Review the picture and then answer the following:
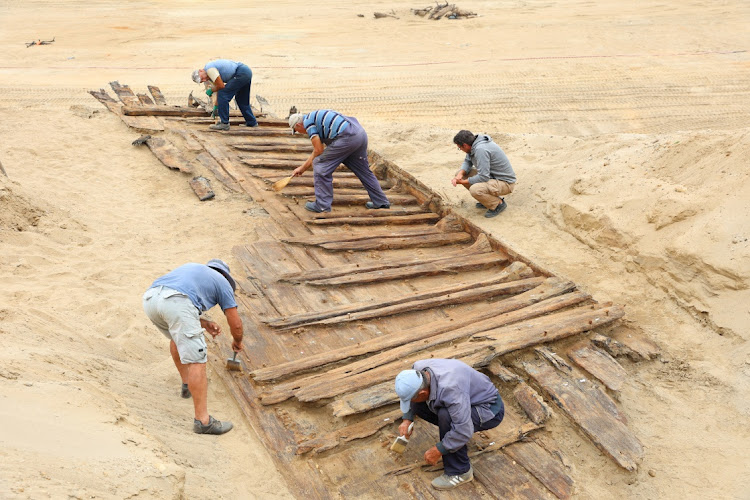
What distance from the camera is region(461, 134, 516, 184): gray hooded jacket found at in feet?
28.8

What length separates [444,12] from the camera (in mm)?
22016

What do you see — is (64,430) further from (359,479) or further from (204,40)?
(204,40)

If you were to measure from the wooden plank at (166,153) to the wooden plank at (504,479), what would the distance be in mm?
6340

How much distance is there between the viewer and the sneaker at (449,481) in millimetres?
4430

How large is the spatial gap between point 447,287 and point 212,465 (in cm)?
317

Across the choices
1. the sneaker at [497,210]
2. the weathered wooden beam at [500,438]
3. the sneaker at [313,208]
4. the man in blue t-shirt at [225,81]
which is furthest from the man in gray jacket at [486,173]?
the weathered wooden beam at [500,438]

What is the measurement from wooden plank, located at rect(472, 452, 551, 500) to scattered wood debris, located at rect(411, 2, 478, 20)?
19340 mm

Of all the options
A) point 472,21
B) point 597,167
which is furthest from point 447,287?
point 472,21

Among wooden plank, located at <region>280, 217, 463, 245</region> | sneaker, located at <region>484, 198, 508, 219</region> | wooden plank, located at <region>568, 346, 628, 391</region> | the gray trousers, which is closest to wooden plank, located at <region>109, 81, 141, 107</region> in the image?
the gray trousers

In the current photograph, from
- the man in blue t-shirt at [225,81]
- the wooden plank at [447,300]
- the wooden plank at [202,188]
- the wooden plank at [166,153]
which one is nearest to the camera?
the wooden plank at [447,300]

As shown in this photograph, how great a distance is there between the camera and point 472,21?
21.4 meters

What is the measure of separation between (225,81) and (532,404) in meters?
7.44

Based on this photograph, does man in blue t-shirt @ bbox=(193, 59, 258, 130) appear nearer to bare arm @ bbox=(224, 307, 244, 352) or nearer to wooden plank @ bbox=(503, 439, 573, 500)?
bare arm @ bbox=(224, 307, 244, 352)

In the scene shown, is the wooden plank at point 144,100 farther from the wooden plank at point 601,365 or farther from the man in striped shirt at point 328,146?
the wooden plank at point 601,365
